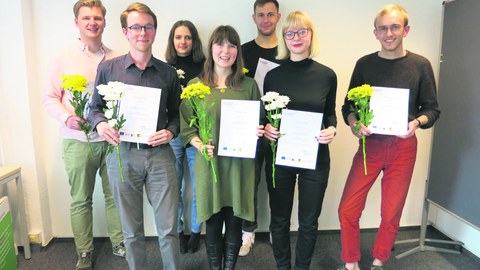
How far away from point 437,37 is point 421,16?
9.9 inches

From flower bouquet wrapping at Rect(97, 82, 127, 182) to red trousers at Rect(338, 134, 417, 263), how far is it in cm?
158

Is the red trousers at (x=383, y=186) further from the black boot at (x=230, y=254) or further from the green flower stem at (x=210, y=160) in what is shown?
the green flower stem at (x=210, y=160)

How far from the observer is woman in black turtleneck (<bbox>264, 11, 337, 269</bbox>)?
1965 mm

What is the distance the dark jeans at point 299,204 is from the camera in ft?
6.75

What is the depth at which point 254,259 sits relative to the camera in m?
2.70

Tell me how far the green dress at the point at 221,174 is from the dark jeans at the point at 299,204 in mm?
220

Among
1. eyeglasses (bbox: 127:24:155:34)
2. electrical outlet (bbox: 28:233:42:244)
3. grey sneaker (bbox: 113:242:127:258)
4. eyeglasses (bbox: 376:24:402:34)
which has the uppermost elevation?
eyeglasses (bbox: 376:24:402:34)

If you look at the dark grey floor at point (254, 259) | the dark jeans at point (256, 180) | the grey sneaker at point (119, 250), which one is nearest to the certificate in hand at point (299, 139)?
the dark jeans at point (256, 180)

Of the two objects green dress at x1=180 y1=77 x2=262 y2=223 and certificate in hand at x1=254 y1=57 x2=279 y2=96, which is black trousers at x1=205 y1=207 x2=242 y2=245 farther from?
certificate in hand at x1=254 y1=57 x2=279 y2=96

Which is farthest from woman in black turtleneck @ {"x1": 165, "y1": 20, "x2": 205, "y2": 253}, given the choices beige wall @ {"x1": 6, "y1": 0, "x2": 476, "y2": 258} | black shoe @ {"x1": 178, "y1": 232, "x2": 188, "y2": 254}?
black shoe @ {"x1": 178, "y1": 232, "x2": 188, "y2": 254}

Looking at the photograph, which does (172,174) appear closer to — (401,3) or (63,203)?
(63,203)

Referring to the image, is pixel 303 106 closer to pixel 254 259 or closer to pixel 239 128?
pixel 239 128

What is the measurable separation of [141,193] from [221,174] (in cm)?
52

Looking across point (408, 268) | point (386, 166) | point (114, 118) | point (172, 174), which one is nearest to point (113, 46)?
point (114, 118)
